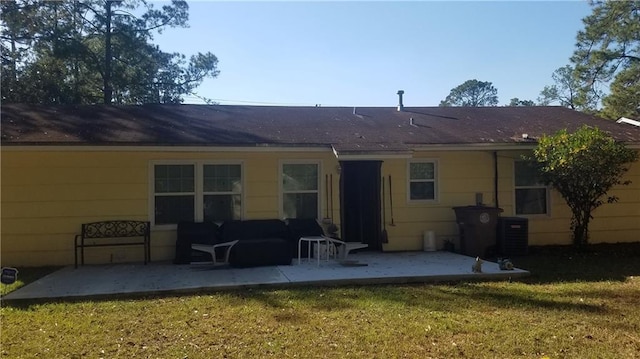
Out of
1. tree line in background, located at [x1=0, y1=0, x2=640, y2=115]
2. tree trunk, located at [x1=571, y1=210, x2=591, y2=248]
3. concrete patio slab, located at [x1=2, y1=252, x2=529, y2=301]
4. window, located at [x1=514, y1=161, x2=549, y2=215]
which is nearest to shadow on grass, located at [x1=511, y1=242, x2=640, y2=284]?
tree trunk, located at [x1=571, y1=210, x2=591, y2=248]

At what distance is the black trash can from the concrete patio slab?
71 cm

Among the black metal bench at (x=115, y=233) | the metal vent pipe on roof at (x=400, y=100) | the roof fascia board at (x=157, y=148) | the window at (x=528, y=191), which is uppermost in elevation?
the metal vent pipe on roof at (x=400, y=100)

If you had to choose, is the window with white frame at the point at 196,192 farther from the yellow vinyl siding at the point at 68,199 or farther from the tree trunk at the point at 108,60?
the tree trunk at the point at 108,60

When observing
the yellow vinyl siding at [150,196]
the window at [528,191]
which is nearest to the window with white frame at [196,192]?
the yellow vinyl siding at [150,196]

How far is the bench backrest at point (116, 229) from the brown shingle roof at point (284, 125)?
61.5 inches

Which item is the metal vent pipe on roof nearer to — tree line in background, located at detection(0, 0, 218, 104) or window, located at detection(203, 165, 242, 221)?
window, located at detection(203, 165, 242, 221)

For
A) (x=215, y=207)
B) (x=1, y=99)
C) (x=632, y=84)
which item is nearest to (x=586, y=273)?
(x=215, y=207)

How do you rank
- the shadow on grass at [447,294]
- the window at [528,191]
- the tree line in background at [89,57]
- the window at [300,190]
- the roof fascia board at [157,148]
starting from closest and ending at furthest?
the shadow on grass at [447,294]
the roof fascia board at [157,148]
the window at [300,190]
the window at [528,191]
the tree line in background at [89,57]

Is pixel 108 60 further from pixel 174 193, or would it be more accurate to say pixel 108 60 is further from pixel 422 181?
pixel 422 181

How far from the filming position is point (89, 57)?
70.6 ft

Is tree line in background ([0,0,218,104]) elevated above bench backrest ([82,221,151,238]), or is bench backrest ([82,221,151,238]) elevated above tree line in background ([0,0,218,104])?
tree line in background ([0,0,218,104])

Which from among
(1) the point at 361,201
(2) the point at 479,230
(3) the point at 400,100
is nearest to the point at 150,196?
(1) the point at 361,201

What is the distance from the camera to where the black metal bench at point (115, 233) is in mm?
9383

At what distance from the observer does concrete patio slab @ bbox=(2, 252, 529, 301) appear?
704 cm
